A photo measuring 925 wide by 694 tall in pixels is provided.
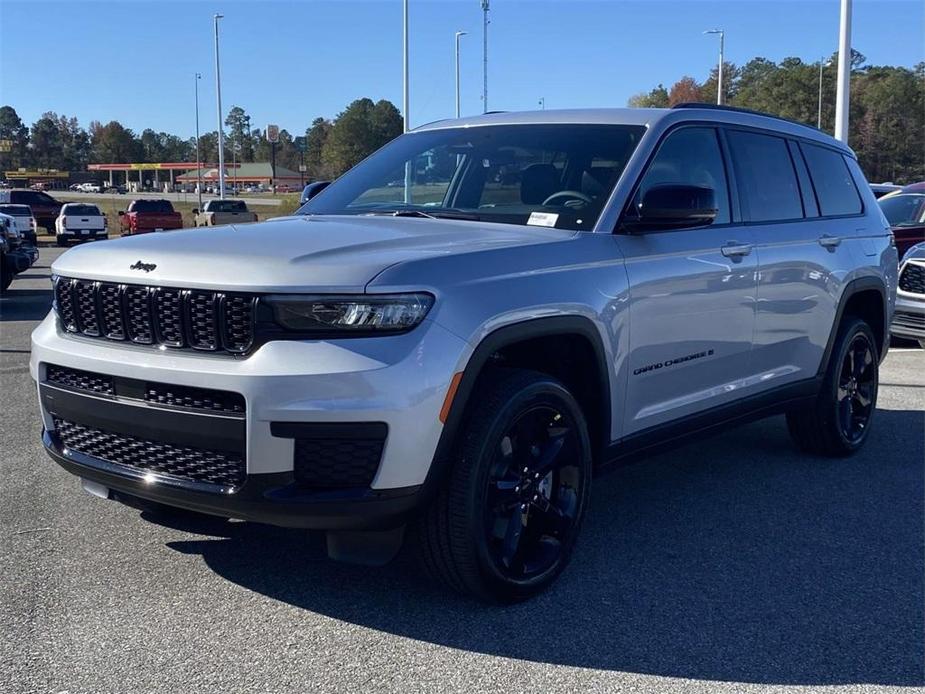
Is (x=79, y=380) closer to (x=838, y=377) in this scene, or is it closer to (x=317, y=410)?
(x=317, y=410)

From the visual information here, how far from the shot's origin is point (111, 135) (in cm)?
15600

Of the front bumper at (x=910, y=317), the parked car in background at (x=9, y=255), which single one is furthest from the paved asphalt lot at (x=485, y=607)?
the parked car in background at (x=9, y=255)

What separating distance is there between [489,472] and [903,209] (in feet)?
35.6

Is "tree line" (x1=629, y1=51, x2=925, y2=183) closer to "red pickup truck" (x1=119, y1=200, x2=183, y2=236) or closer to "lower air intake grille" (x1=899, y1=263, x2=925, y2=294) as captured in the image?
"red pickup truck" (x1=119, y1=200, x2=183, y2=236)

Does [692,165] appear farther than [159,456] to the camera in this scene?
Yes

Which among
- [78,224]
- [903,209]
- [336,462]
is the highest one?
[903,209]

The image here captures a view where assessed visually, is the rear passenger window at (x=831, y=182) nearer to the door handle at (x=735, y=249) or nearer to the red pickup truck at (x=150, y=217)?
the door handle at (x=735, y=249)

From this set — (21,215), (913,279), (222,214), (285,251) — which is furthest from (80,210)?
(285,251)

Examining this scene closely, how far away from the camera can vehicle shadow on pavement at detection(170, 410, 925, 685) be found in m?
3.40

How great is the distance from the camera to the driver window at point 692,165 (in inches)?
179

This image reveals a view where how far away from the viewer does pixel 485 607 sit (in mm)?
3752

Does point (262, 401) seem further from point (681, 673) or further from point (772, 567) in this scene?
point (772, 567)

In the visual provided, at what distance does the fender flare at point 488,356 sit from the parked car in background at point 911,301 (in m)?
6.68

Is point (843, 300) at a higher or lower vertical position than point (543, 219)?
lower
